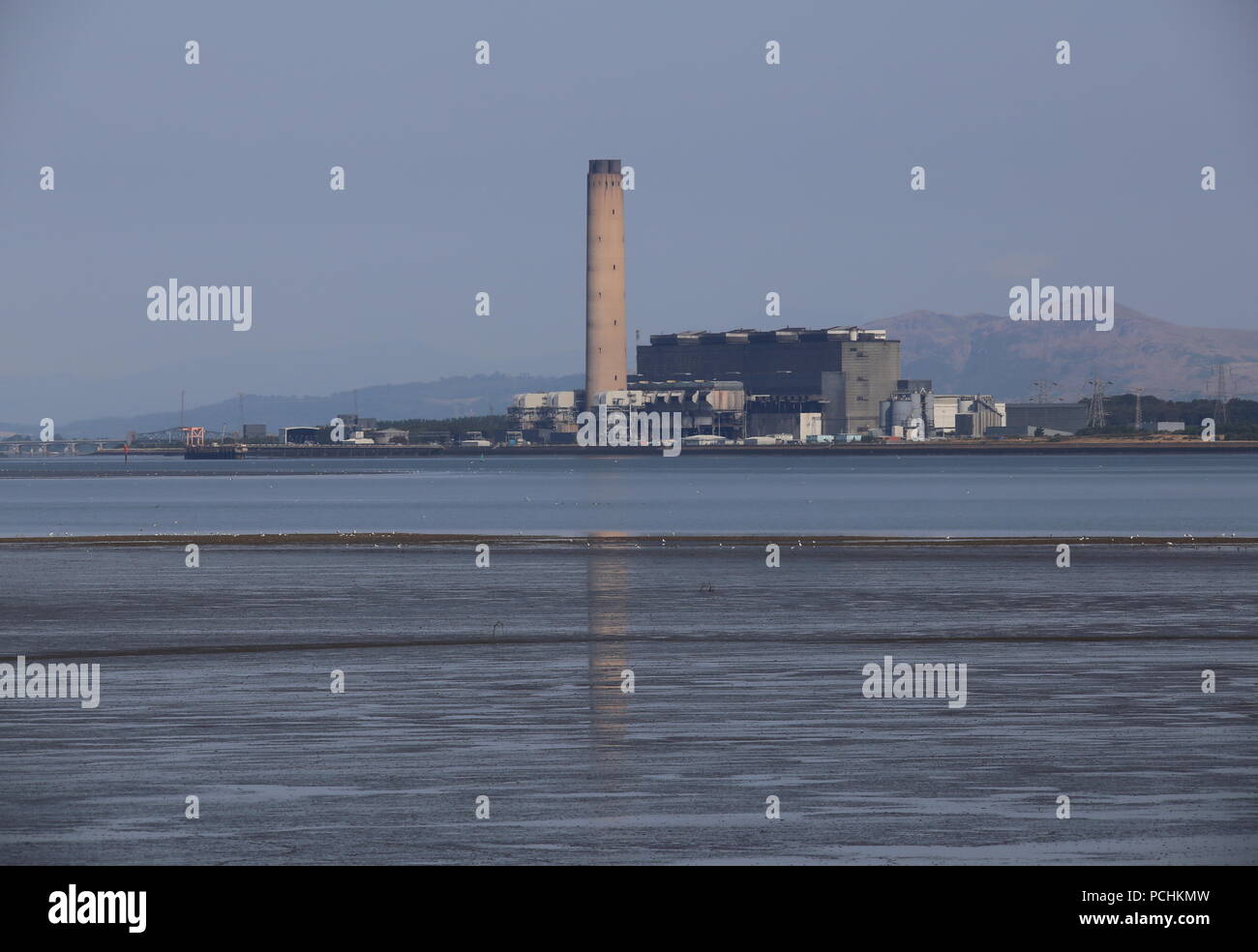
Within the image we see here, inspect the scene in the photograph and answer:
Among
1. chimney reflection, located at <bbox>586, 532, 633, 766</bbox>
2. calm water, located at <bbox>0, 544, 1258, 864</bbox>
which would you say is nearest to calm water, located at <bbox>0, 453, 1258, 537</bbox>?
chimney reflection, located at <bbox>586, 532, 633, 766</bbox>

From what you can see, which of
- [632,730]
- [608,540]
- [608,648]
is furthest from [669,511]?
[632,730]

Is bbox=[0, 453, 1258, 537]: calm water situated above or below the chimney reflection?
below

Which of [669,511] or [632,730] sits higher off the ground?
[632,730]

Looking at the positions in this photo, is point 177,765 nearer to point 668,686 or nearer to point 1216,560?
point 668,686

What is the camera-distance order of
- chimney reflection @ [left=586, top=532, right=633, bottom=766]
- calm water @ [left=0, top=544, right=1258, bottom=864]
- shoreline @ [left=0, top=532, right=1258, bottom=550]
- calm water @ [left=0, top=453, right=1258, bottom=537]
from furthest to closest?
1. calm water @ [left=0, top=453, right=1258, bottom=537]
2. shoreline @ [left=0, top=532, right=1258, bottom=550]
3. chimney reflection @ [left=586, top=532, right=633, bottom=766]
4. calm water @ [left=0, top=544, right=1258, bottom=864]

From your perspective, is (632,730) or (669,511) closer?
(632,730)

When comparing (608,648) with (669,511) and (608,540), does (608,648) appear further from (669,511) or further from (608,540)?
(669,511)

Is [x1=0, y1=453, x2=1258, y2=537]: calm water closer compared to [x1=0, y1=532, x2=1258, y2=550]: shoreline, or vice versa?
[x1=0, y1=532, x2=1258, y2=550]: shoreline

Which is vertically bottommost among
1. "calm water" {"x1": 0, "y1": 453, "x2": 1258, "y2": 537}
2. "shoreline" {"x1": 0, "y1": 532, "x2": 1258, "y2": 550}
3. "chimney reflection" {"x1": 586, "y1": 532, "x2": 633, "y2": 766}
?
"calm water" {"x1": 0, "y1": 453, "x2": 1258, "y2": 537}

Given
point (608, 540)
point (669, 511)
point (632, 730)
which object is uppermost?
point (632, 730)

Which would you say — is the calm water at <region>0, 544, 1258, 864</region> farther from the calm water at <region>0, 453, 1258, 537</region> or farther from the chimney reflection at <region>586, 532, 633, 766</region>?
the calm water at <region>0, 453, 1258, 537</region>
